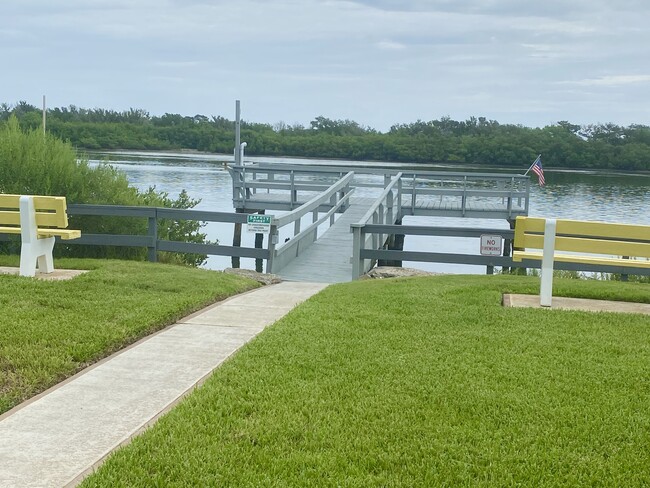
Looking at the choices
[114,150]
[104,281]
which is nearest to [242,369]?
[104,281]

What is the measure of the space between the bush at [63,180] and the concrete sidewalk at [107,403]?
6439mm

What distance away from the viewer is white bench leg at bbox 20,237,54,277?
9156 mm

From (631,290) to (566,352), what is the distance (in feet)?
11.8

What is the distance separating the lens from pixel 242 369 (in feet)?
17.9

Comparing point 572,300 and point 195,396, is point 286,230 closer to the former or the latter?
point 572,300

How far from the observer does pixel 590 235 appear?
8250 millimetres

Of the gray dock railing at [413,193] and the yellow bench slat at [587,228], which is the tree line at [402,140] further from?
the yellow bench slat at [587,228]

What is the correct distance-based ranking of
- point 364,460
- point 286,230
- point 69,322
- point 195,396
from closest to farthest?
point 364,460
point 195,396
point 69,322
point 286,230

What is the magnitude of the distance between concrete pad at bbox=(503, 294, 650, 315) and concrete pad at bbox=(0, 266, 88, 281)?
486cm

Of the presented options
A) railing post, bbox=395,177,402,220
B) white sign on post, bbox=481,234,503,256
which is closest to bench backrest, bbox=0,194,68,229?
white sign on post, bbox=481,234,503,256

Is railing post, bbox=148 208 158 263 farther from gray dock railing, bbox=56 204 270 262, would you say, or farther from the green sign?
the green sign

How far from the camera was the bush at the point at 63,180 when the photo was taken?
13.1m

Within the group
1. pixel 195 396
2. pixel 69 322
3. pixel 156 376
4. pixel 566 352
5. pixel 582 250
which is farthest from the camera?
pixel 582 250

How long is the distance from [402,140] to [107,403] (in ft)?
209
